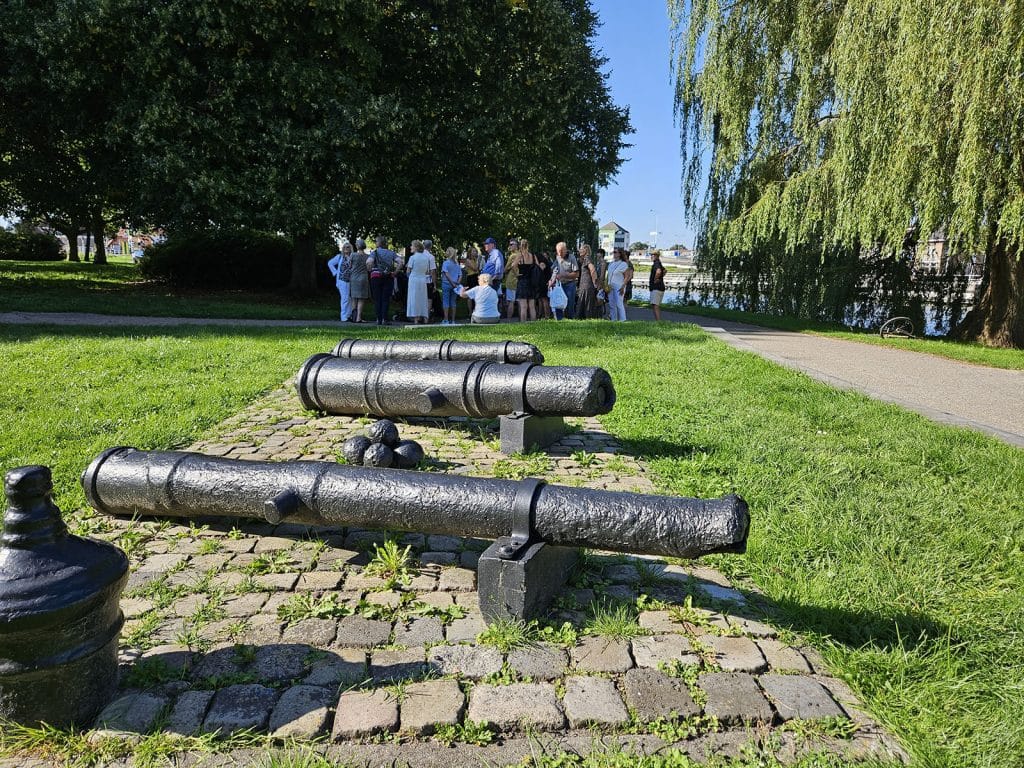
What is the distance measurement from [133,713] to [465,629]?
1.21 m

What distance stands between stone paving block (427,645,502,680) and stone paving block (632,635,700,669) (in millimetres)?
538

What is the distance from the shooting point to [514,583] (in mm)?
2938

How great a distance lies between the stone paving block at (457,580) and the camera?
11.2 ft

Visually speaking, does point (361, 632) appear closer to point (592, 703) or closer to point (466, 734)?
point (466, 734)

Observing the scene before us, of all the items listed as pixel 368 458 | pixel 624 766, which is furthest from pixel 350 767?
pixel 368 458

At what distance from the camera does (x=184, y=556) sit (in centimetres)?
369

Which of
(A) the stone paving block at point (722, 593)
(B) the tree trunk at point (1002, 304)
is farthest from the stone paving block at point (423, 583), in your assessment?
(B) the tree trunk at point (1002, 304)

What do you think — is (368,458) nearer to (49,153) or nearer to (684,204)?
(684,204)

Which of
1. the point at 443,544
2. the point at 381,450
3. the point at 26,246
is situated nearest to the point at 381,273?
the point at 381,450

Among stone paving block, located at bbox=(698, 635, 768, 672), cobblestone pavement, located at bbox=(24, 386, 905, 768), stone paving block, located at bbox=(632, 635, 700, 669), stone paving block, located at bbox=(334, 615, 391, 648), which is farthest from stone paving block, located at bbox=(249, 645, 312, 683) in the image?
stone paving block, located at bbox=(698, 635, 768, 672)

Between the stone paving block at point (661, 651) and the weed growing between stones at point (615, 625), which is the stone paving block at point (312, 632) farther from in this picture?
the stone paving block at point (661, 651)

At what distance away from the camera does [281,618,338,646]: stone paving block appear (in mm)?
2916

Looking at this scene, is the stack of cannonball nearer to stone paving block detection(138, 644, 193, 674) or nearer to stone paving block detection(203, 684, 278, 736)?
stone paving block detection(138, 644, 193, 674)

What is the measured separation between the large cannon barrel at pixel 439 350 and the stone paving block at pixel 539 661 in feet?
10.9
